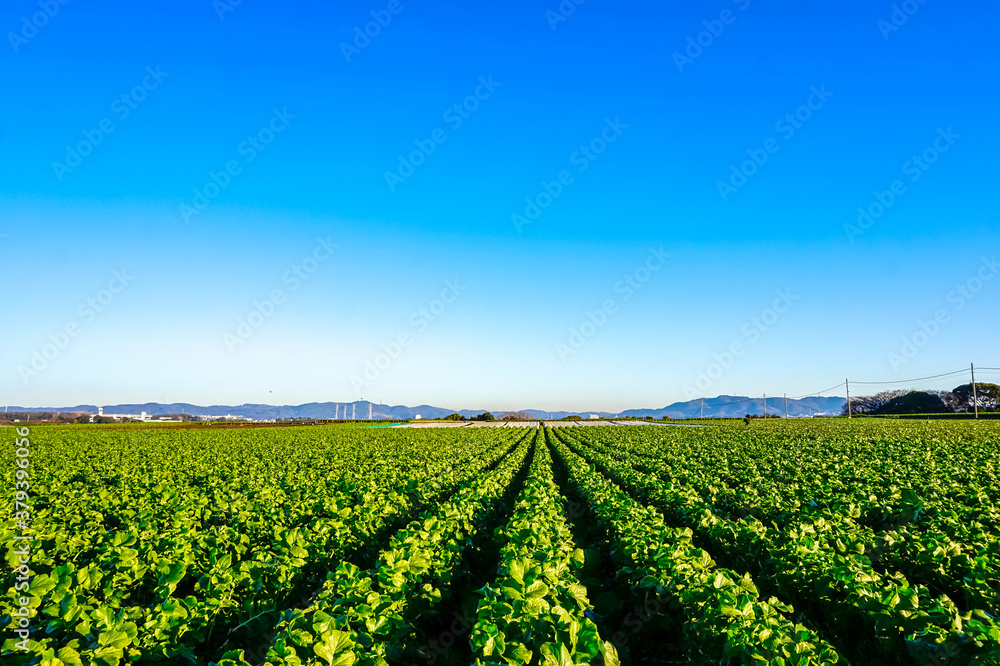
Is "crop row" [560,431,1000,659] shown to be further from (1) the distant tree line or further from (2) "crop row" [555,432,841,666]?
(1) the distant tree line

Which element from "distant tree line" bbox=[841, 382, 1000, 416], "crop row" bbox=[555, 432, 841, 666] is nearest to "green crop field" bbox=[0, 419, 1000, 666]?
"crop row" bbox=[555, 432, 841, 666]

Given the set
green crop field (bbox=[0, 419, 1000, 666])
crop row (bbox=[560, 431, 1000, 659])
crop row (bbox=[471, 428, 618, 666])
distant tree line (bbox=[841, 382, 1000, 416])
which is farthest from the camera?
distant tree line (bbox=[841, 382, 1000, 416])

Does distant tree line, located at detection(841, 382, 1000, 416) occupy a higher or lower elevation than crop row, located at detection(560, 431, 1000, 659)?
lower

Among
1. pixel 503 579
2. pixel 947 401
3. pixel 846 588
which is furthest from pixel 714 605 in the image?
pixel 947 401

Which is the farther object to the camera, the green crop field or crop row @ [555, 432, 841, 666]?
the green crop field

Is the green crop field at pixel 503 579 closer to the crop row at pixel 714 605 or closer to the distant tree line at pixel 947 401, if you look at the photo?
the crop row at pixel 714 605

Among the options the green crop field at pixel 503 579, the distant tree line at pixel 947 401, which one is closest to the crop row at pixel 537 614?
the green crop field at pixel 503 579

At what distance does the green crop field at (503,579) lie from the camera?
4.21m

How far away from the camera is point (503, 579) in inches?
211

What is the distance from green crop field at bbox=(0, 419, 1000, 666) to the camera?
421 cm

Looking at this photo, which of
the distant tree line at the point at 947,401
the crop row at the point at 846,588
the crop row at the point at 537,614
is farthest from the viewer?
the distant tree line at the point at 947,401

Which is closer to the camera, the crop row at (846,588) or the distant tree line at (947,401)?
the crop row at (846,588)

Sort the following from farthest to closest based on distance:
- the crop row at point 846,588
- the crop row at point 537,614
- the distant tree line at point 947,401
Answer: the distant tree line at point 947,401, the crop row at point 846,588, the crop row at point 537,614

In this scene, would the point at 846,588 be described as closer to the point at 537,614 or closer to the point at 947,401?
the point at 537,614
